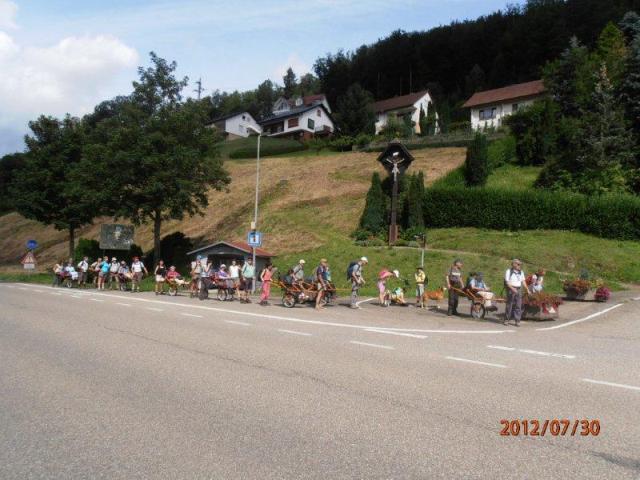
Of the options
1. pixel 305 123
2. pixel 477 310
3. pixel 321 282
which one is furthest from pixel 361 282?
pixel 305 123

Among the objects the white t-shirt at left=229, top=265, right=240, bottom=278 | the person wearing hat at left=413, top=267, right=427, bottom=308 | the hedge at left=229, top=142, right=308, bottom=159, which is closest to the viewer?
the person wearing hat at left=413, top=267, right=427, bottom=308

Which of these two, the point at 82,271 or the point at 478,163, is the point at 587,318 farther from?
the point at 82,271

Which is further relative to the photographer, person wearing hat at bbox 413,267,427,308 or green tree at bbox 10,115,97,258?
green tree at bbox 10,115,97,258

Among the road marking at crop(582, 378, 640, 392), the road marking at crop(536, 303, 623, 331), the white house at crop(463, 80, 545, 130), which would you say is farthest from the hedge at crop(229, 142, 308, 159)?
the road marking at crop(582, 378, 640, 392)

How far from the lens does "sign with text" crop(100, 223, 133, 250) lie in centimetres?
3653

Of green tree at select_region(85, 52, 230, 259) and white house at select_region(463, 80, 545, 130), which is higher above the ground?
white house at select_region(463, 80, 545, 130)

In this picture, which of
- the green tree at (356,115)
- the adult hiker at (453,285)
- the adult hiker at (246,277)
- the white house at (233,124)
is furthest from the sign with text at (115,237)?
the white house at (233,124)

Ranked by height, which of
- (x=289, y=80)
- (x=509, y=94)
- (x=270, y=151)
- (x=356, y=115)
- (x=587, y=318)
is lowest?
(x=587, y=318)

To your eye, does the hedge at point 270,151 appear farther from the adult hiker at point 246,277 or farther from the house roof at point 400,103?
the adult hiker at point 246,277

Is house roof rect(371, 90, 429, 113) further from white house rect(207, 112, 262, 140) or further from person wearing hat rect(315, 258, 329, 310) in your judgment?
person wearing hat rect(315, 258, 329, 310)

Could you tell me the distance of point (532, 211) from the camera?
103ft

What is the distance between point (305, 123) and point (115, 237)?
52697mm

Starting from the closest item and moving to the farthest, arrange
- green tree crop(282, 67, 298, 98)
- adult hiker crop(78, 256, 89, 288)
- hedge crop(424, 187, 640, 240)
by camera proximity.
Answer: hedge crop(424, 187, 640, 240) < adult hiker crop(78, 256, 89, 288) < green tree crop(282, 67, 298, 98)

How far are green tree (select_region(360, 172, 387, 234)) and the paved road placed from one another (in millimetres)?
23447
